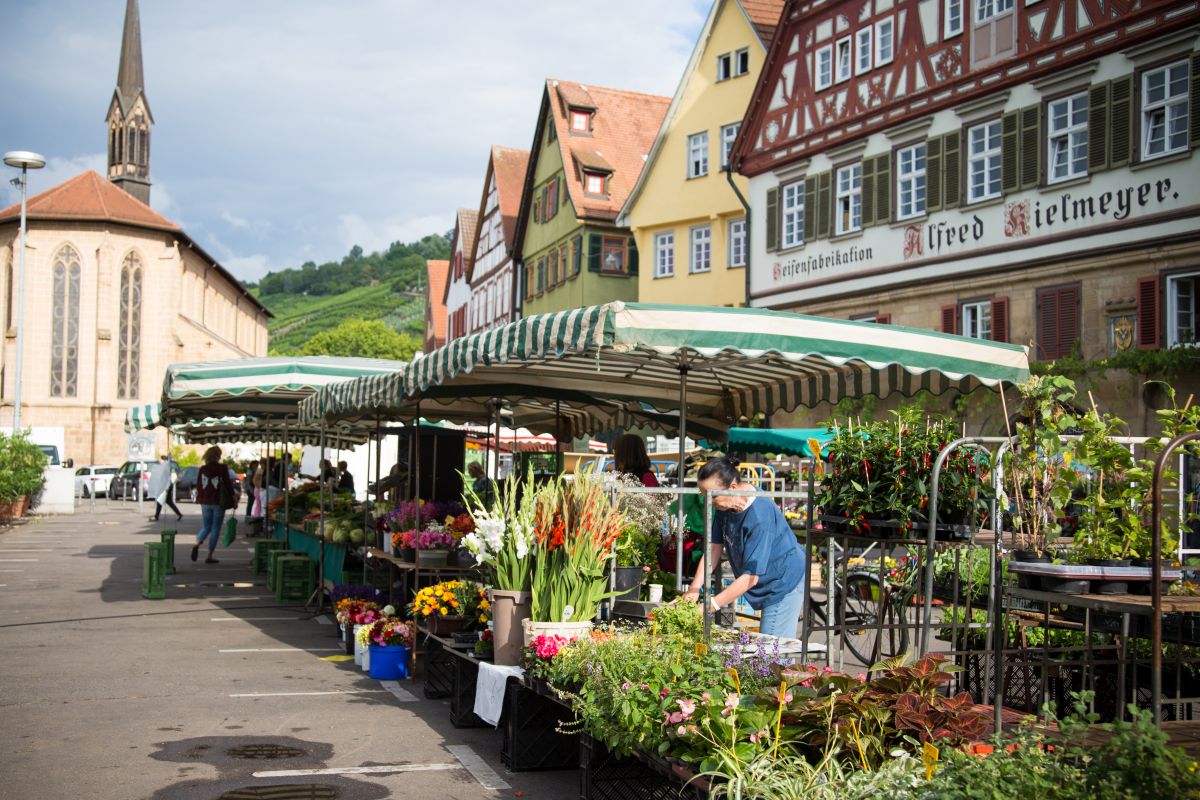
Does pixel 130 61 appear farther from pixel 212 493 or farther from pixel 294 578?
pixel 294 578

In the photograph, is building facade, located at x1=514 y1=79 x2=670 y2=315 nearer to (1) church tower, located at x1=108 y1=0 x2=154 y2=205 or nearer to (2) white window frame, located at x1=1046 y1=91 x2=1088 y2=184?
(2) white window frame, located at x1=1046 y1=91 x2=1088 y2=184

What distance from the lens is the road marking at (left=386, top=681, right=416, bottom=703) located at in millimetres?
9367

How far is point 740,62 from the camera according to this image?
32.4 metres

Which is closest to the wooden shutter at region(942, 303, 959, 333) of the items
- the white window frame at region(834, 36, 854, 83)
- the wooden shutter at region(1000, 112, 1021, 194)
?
the wooden shutter at region(1000, 112, 1021, 194)

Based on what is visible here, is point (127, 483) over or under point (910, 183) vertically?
under

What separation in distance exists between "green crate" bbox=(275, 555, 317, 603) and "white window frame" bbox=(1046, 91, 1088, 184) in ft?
44.4

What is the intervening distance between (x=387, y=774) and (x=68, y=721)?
2621mm

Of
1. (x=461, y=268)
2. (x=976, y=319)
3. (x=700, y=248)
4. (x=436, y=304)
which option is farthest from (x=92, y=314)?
(x=976, y=319)

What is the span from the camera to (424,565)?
35.0ft

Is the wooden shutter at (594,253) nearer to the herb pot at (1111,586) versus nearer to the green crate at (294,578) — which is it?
the green crate at (294,578)

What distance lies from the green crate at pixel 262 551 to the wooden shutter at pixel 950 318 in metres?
12.3

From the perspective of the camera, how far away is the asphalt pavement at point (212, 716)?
6.73 meters

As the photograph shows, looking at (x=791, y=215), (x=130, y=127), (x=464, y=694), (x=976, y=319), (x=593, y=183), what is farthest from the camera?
(x=130, y=127)

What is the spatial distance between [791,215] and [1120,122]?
9.49m
